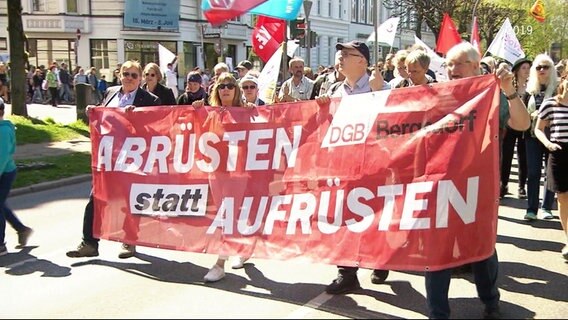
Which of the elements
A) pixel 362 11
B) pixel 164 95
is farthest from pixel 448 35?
pixel 362 11

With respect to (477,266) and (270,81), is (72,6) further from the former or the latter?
(477,266)

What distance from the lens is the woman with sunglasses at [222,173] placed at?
523 cm

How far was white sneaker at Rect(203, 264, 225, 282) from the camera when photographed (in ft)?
17.5

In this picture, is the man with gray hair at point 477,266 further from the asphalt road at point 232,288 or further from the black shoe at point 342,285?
the black shoe at point 342,285

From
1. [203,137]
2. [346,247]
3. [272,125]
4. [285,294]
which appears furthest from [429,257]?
[203,137]

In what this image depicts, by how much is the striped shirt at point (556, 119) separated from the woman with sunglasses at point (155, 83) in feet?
13.7

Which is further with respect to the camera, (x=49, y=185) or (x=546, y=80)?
(x=49, y=185)

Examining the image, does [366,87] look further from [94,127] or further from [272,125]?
[94,127]

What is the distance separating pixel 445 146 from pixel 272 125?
153 cm

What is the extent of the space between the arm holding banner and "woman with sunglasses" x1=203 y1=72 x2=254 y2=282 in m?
2.12

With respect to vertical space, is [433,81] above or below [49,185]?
above

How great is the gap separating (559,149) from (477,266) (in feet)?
7.49

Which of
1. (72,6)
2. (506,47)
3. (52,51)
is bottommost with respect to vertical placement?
(506,47)

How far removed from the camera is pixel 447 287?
4.13m
